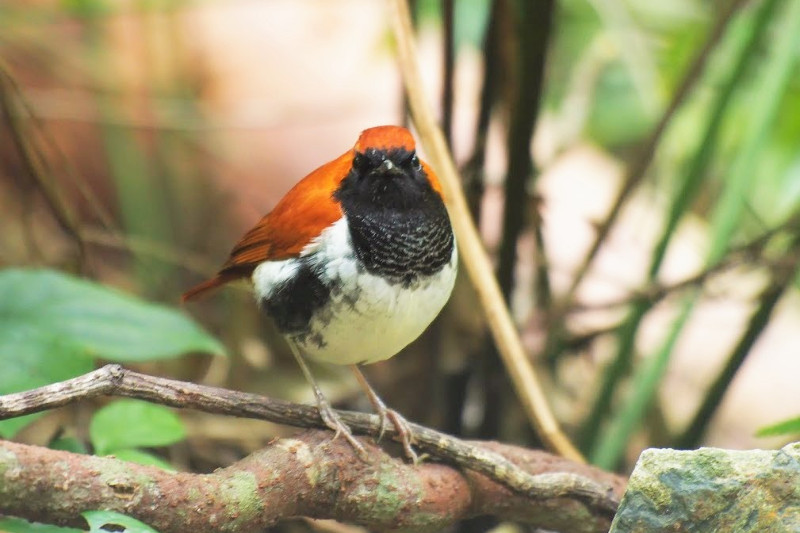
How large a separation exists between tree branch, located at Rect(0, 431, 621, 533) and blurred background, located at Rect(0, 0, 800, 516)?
3.35 ft

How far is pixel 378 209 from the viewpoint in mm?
2574

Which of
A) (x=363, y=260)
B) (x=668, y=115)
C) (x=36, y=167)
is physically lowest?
(x=363, y=260)

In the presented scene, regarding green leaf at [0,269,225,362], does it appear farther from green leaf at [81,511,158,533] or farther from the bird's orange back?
green leaf at [81,511,158,533]

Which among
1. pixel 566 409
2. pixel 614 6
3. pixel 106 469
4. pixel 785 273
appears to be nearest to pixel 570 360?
pixel 566 409

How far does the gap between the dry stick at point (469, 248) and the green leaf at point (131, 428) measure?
104 cm

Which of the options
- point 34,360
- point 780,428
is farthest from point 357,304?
point 780,428

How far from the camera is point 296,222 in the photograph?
2627 mm

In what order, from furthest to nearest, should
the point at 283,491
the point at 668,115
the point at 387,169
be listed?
1. the point at 668,115
2. the point at 387,169
3. the point at 283,491

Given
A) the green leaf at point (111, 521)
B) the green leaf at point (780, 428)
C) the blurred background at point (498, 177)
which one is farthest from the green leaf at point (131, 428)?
the green leaf at point (780, 428)

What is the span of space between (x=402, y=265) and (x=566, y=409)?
7.22 feet

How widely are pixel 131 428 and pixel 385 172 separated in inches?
33.9

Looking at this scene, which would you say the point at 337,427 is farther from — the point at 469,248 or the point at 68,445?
the point at 469,248

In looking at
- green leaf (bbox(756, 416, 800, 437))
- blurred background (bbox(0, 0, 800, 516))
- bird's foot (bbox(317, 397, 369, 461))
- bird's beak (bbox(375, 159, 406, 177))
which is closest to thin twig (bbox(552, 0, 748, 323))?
blurred background (bbox(0, 0, 800, 516))

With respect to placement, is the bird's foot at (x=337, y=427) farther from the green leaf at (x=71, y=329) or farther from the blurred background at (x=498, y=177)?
the blurred background at (x=498, y=177)
